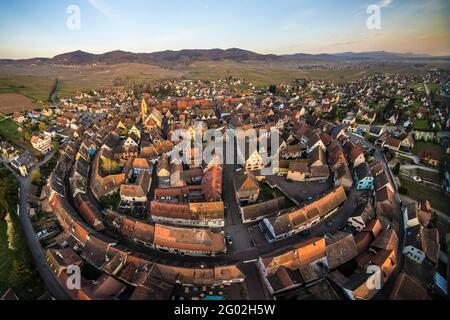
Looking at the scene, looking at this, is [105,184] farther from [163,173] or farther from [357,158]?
[357,158]

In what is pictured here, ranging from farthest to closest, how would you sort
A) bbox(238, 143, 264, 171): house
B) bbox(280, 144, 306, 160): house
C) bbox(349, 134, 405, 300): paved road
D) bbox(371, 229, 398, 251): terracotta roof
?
Answer: bbox(280, 144, 306, 160): house → bbox(238, 143, 264, 171): house → bbox(371, 229, 398, 251): terracotta roof → bbox(349, 134, 405, 300): paved road

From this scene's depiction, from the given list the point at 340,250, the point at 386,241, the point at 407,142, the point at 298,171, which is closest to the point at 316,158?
the point at 298,171

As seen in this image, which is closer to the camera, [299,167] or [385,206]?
[385,206]

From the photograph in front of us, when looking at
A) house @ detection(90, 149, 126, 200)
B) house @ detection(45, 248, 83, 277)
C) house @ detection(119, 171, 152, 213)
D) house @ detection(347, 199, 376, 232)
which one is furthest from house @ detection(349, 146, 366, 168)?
house @ detection(45, 248, 83, 277)

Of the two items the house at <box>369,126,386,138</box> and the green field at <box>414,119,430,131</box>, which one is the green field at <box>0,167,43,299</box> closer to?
the house at <box>369,126,386,138</box>

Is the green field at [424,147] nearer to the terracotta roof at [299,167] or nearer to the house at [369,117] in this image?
the house at [369,117]

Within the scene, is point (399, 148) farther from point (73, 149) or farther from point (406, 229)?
point (73, 149)

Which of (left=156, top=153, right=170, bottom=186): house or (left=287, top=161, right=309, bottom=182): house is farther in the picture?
(left=287, top=161, right=309, bottom=182): house

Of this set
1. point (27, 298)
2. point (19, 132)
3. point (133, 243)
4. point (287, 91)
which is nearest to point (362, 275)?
point (133, 243)
